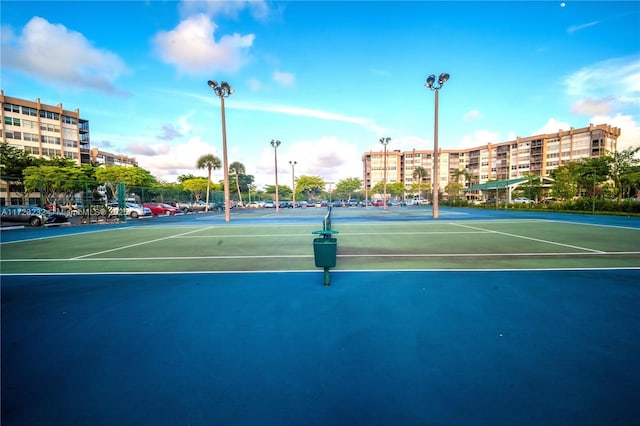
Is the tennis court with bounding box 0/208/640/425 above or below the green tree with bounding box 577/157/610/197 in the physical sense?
below

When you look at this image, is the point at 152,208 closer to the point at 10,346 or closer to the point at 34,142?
the point at 10,346

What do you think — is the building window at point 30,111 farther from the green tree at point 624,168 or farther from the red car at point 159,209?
the green tree at point 624,168

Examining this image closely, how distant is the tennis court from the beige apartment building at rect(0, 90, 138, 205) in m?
73.9

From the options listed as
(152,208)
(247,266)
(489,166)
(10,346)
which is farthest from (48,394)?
(489,166)

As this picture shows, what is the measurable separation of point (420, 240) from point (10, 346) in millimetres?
11968

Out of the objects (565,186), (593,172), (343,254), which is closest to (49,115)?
(343,254)

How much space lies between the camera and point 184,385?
117 inches

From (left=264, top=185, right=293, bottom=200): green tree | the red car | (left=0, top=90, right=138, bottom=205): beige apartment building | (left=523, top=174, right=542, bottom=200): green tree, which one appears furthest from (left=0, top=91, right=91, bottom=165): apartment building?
(left=523, top=174, right=542, bottom=200): green tree

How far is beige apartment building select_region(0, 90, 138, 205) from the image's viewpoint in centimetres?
6159

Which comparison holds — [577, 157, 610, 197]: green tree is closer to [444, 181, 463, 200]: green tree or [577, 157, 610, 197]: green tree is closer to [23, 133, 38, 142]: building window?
[444, 181, 463, 200]: green tree

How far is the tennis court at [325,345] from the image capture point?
263 cm

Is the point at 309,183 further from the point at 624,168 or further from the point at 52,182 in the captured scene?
the point at 624,168

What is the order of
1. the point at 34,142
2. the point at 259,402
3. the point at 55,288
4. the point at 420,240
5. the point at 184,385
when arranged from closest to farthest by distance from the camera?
the point at 259,402
the point at 184,385
the point at 55,288
the point at 420,240
the point at 34,142

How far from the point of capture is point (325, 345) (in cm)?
370
